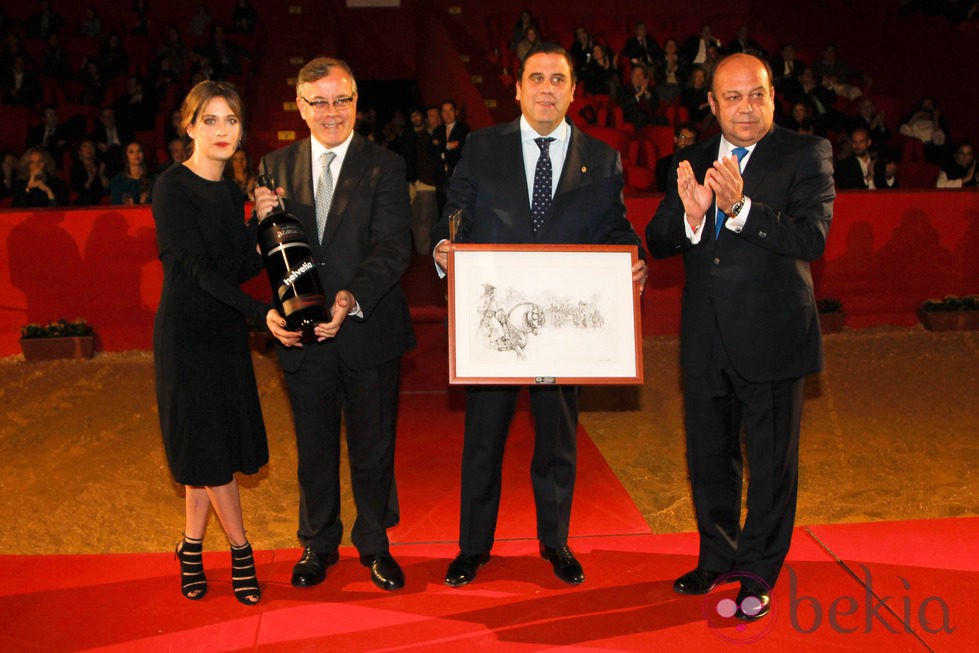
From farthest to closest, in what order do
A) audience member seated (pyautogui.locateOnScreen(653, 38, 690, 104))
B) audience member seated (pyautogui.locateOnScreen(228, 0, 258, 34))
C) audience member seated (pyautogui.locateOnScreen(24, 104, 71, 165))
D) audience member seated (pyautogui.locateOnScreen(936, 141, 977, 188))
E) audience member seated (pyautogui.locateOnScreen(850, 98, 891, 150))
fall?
audience member seated (pyautogui.locateOnScreen(228, 0, 258, 34)), audience member seated (pyautogui.locateOnScreen(653, 38, 690, 104)), audience member seated (pyautogui.locateOnScreen(850, 98, 891, 150)), audience member seated (pyautogui.locateOnScreen(24, 104, 71, 165)), audience member seated (pyautogui.locateOnScreen(936, 141, 977, 188))

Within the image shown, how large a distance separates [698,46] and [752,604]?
10.9 m

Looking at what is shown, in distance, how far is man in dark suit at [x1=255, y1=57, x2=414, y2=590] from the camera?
3.24 metres

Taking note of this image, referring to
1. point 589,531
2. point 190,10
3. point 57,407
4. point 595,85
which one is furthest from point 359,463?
point 190,10

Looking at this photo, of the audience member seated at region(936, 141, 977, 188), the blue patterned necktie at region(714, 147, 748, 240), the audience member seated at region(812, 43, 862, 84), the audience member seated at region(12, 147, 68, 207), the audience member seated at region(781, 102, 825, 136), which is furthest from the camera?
the audience member seated at region(812, 43, 862, 84)

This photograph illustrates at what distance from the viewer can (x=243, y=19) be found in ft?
43.4

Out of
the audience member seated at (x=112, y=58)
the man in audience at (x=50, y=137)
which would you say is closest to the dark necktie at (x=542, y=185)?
the man in audience at (x=50, y=137)

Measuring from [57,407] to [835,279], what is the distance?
6.32 meters

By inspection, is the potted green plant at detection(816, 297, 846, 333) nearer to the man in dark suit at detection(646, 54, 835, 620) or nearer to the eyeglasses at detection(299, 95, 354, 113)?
the man in dark suit at detection(646, 54, 835, 620)

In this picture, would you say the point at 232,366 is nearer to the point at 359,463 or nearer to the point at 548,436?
the point at 359,463

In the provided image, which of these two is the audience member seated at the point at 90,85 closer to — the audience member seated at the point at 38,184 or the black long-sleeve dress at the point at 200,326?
the audience member seated at the point at 38,184

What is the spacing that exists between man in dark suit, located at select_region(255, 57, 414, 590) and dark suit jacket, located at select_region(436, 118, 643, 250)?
0.25 meters

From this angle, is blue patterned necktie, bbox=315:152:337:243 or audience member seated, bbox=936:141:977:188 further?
audience member seated, bbox=936:141:977:188

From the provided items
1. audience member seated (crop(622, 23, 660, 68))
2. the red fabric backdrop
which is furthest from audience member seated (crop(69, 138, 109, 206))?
audience member seated (crop(622, 23, 660, 68))

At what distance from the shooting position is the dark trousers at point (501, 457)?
11.2ft
